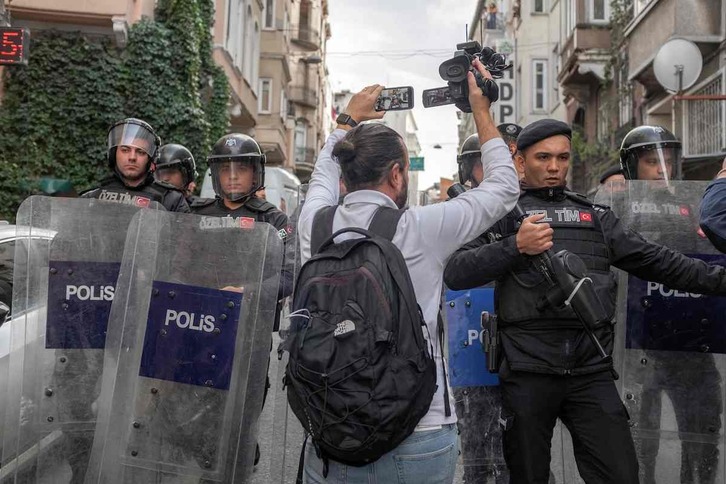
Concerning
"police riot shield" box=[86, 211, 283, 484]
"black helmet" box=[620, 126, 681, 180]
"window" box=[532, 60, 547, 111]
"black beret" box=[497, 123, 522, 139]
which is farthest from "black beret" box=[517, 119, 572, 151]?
"window" box=[532, 60, 547, 111]

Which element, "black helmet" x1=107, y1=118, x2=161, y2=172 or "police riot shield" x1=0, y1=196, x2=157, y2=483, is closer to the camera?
"police riot shield" x1=0, y1=196, x2=157, y2=483

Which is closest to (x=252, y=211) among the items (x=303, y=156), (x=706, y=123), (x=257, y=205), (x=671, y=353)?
(x=257, y=205)

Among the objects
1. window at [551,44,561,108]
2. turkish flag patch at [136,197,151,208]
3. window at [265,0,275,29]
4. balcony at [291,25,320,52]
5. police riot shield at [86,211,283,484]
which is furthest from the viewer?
balcony at [291,25,320,52]

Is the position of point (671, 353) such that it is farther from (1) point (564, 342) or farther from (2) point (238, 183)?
(2) point (238, 183)

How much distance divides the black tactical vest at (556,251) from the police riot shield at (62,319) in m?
1.95

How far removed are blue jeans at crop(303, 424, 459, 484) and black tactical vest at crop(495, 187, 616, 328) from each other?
981 mm

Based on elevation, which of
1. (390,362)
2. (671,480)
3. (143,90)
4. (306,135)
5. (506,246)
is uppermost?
(306,135)

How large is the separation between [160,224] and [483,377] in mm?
1895

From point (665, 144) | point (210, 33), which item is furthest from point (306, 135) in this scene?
point (665, 144)

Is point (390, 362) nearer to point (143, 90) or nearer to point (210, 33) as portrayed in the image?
point (143, 90)

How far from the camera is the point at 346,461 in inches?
92.2

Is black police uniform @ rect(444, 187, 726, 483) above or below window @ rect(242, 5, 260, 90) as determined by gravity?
below

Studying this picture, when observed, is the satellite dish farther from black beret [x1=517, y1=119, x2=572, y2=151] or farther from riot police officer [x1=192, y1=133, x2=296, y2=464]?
black beret [x1=517, y1=119, x2=572, y2=151]

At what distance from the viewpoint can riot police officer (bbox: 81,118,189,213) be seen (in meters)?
4.50
